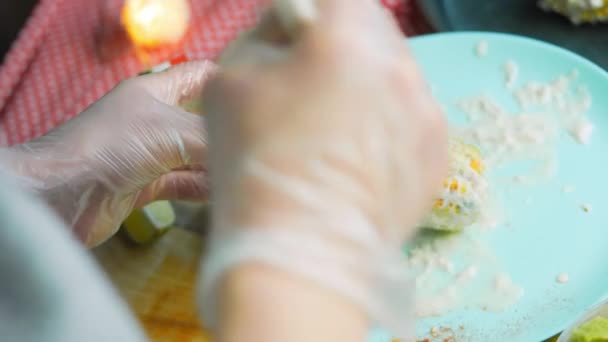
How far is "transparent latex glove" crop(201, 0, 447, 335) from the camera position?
360 mm

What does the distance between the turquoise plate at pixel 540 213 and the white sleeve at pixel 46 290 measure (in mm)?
395

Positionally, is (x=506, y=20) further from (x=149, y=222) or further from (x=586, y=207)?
(x=149, y=222)

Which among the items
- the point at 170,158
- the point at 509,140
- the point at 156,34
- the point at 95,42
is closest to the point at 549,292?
the point at 509,140

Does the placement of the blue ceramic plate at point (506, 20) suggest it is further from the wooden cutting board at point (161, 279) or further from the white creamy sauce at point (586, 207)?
the wooden cutting board at point (161, 279)

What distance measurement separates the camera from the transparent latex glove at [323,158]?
0.36 m

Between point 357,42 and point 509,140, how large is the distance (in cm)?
49

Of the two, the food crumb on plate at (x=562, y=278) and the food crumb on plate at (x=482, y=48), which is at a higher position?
the food crumb on plate at (x=482, y=48)

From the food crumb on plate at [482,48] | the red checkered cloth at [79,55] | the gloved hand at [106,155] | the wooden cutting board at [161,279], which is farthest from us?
the red checkered cloth at [79,55]

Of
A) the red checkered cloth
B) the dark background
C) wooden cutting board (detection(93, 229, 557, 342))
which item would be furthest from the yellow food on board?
the dark background

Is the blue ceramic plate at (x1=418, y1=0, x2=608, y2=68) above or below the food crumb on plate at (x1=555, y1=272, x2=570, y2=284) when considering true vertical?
above

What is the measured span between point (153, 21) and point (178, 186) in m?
0.37

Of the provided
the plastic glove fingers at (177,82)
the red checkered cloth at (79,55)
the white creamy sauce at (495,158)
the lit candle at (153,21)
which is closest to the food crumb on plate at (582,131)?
the white creamy sauce at (495,158)

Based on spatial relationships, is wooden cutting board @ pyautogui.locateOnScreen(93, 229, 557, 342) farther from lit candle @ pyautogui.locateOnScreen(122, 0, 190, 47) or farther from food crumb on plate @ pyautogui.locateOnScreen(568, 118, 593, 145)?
food crumb on plate @ pyautogui.locateOnScreen(568, 118, 593, 145)

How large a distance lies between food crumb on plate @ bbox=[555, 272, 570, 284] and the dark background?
0.99m
